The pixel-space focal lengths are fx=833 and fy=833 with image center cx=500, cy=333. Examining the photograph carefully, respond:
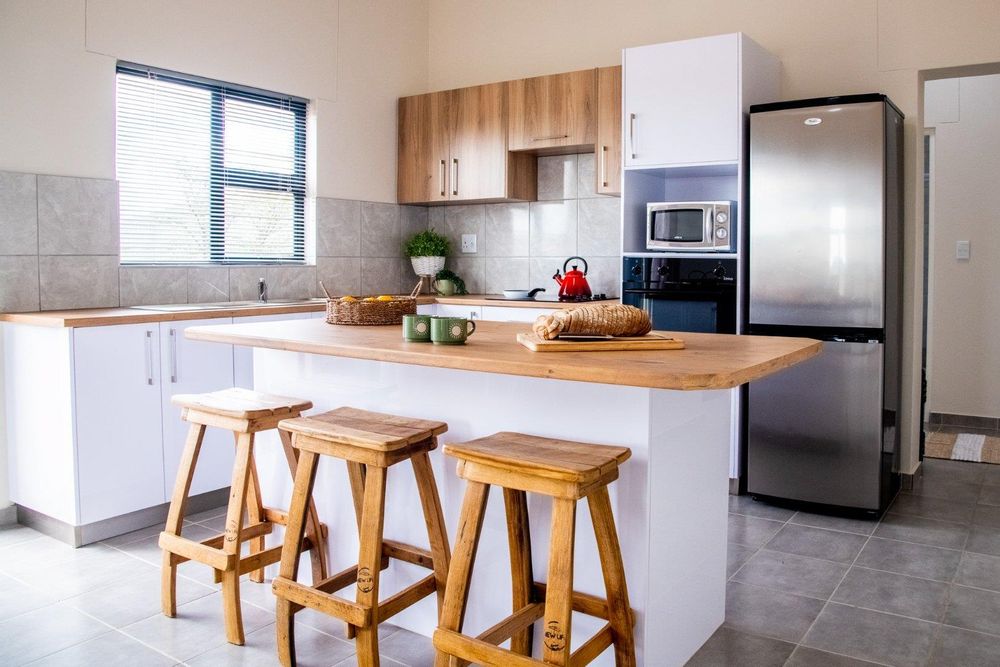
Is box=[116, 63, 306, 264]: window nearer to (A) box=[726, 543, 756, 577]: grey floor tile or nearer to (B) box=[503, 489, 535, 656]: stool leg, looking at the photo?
(B) box=[503, 489, 535, 656]: stool leg

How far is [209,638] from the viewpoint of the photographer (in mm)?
2469

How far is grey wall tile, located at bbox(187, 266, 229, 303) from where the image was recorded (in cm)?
418

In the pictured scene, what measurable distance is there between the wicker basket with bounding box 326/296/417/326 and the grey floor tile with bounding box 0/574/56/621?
1306mm

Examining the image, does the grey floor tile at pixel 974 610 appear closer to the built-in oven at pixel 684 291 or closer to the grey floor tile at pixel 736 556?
the grey floor tile at pixel 736 556

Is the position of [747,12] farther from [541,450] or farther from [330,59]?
[541,450]

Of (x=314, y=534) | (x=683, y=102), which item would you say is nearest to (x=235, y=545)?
(x=314, y=534)

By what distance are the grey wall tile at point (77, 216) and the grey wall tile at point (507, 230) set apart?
2277 mm

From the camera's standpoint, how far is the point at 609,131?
14.5ft

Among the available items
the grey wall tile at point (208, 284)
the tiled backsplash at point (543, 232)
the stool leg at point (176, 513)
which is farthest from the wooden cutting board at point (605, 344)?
the tiled backsplash at point (543, 232)

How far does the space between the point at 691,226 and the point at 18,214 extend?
2969 mm

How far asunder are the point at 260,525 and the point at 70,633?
62cm

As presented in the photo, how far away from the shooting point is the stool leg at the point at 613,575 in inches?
75.7

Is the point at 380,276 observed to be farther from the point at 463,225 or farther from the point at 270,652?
the point at 270,652

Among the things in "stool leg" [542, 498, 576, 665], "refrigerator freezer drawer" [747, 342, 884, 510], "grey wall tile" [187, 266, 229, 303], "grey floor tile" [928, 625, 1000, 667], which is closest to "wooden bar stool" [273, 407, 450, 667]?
"stool leg" [542, 498, 576, 665]
